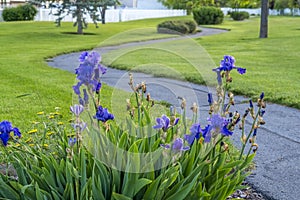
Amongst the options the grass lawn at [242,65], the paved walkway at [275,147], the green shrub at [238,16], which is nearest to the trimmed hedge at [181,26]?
the grass lawn at [242,65]

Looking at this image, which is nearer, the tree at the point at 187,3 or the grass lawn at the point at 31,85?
the grass lawn at the point at 31,85

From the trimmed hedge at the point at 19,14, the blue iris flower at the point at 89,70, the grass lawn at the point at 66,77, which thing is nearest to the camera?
the blue iris flower at the point at 89,70

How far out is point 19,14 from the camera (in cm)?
3016

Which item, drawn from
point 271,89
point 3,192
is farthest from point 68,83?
point 3,192

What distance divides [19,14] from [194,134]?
98.5ft

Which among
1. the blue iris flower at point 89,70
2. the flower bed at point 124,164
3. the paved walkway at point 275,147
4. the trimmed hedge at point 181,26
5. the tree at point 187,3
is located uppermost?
the tree at point 187,3

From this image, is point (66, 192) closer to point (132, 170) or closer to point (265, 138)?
point (132, 170)

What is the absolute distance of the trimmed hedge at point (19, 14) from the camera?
30.0 m

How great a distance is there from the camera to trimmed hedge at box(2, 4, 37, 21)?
30.0 m

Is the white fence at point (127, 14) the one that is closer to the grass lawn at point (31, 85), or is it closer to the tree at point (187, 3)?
the tree at point (187, 3)

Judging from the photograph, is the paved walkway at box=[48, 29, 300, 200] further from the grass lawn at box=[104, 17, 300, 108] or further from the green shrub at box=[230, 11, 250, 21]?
the green shrub at box=[230, 11, 250, 21]

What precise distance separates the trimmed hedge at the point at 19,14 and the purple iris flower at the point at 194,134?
1157 inches

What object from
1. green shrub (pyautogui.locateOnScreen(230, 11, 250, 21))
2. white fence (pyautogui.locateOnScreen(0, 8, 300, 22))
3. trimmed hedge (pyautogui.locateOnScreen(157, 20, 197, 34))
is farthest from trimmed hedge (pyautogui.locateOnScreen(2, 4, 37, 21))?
green shrub (pyautogui.locateOnScreen(230, 11, 250, 21))

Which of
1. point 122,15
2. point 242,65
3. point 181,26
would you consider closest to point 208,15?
point 122,15
